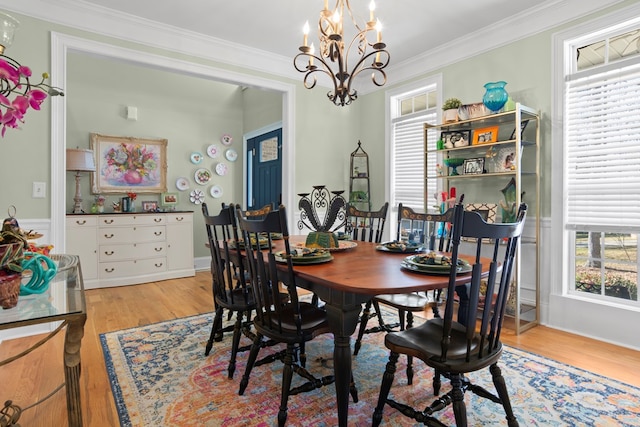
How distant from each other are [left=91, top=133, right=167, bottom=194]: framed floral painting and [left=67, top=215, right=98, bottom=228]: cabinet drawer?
691 mm

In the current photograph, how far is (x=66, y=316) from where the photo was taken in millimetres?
1036

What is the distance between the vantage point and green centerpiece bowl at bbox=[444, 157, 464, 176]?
361 centimetres

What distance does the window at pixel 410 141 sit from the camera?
13.9ft

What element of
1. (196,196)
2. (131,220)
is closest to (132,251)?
(131,220)

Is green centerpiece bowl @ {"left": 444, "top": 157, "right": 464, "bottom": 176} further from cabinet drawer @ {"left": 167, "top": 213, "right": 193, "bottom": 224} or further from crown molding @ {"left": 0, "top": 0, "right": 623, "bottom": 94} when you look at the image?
cabinet drawer @ {"left": 167, "top": 213, "right": 193, "bottom": 224}

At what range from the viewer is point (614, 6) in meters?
2.74

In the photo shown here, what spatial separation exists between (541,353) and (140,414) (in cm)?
253

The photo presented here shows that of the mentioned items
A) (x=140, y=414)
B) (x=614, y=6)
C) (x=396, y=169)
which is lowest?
(x=140, y=414)

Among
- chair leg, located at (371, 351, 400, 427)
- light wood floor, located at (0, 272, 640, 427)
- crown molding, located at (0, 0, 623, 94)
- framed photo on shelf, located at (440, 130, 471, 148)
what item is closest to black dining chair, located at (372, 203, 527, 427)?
chair leg, located at (371, 351, 400, 427)

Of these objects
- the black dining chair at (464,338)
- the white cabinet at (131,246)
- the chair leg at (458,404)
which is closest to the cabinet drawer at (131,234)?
the white cabinet at (131,246)

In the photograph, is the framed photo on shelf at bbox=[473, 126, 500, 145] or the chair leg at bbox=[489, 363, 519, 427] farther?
the framed photo on shelf at bbox=[473, 126, 500, 145]

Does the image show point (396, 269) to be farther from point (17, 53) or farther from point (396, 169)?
point (17, 53)

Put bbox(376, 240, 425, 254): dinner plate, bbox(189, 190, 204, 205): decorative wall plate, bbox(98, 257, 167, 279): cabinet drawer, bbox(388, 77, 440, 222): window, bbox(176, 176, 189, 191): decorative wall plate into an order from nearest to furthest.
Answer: bbox(376, 240, 425, 254): dinner plate → bbox(388, 77, 440, 222): window → bbox(98, 257, 167, 279): cabinet drawer → bbox(176, 176, 189, 191): decorative wall plate → bbox(189, 190, 204, 205): decorative wall plate

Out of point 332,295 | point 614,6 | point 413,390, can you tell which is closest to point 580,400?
point 413,390
